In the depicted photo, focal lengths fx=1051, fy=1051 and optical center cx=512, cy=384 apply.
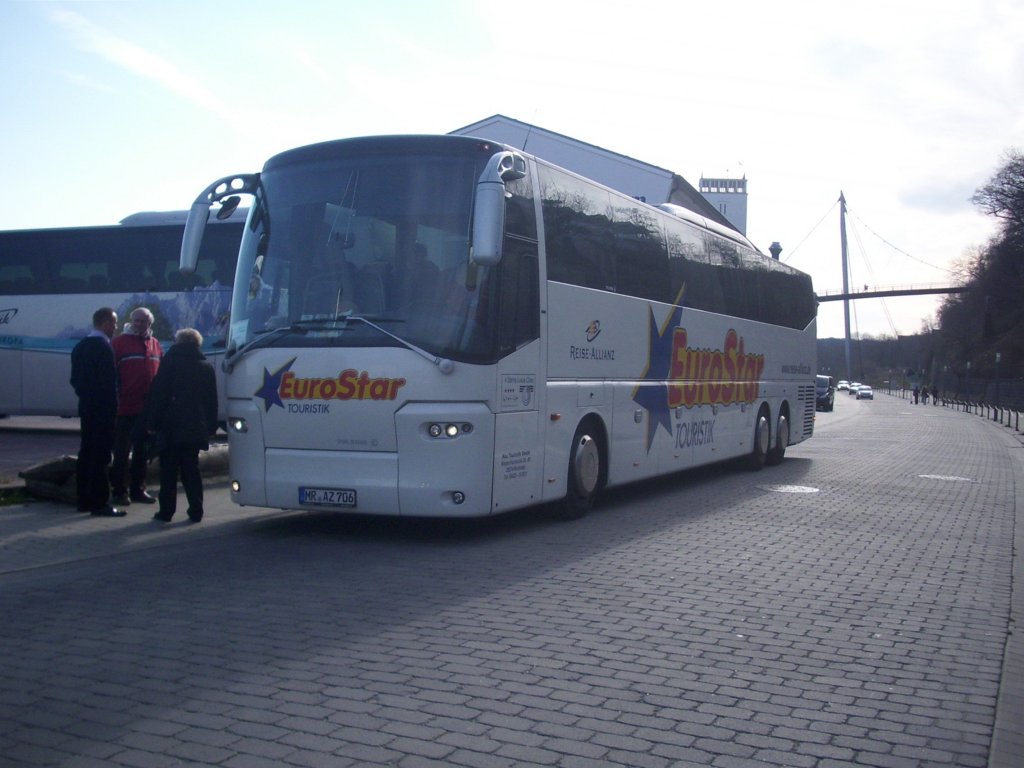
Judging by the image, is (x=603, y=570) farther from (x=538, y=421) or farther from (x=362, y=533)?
(x=362, y=533)

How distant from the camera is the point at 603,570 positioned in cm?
849

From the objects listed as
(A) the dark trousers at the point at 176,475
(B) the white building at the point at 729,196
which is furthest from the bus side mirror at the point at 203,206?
(B) the white building at the point at 729,196

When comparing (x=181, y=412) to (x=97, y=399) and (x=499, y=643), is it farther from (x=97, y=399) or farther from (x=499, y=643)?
(x=499, y=643)

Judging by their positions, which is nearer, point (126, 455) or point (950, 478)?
point (126, 455)

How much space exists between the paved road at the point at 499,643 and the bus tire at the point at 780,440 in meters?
8.55

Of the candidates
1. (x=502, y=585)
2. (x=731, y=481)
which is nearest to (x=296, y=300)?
(x=502, y=585)

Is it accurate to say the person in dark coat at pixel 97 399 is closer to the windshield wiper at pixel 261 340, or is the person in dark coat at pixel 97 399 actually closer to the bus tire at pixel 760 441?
the windshield wiper at pixel 261 340

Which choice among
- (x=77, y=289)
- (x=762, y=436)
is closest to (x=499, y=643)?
(x=762, y=436)

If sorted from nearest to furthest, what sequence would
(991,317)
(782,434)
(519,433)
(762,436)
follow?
(519,433), (762,436), (782,434), (991,317)

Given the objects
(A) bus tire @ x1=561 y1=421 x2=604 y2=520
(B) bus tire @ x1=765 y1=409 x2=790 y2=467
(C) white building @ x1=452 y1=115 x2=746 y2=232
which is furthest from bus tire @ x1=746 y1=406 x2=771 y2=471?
(C) white building @ x1=452 y1=115 x2=746 y2=232

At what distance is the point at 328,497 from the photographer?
946 centimetres

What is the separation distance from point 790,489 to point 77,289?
49.0ft

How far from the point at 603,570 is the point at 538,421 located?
2225 millimetres

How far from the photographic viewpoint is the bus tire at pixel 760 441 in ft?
61.3
